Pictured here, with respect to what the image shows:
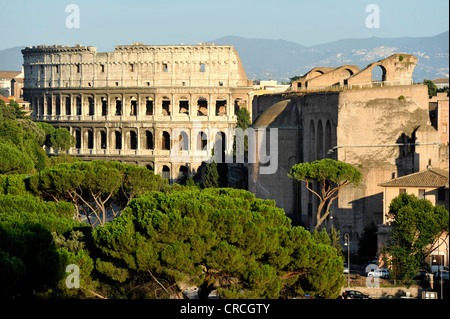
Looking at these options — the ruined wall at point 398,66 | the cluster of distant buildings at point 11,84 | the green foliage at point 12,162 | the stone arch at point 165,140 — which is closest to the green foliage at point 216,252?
the ruined wall at point 398,66

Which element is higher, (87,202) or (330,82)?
(330,82)

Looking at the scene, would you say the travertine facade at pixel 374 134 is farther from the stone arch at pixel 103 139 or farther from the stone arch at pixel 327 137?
the stone arch at pixel 103 139

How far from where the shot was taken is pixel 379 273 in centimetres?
3991

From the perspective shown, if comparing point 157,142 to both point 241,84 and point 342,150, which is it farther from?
point 342,150

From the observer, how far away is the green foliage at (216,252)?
30141 mm

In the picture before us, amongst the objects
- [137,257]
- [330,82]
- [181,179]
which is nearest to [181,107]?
[181,179]

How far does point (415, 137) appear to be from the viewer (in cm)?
4844

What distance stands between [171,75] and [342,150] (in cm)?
3995

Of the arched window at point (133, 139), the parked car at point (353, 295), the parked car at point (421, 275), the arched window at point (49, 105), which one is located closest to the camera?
the parked car at point (353, 295)

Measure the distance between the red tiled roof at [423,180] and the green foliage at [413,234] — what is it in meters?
3.02

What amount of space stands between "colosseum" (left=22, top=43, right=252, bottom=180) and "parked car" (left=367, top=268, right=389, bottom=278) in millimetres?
43956

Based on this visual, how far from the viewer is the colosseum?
87250 millimetres

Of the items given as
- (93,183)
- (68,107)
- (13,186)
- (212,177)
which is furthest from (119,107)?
(13,186)
